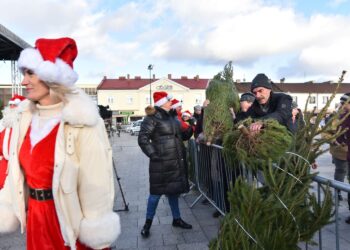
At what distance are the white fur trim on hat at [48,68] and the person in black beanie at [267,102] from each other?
7.35 feet

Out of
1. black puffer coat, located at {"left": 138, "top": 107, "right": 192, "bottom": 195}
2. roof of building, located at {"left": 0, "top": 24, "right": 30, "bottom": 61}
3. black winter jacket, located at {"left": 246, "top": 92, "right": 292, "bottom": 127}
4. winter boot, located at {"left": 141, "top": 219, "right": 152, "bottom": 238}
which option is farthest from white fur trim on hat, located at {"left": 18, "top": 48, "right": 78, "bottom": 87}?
roof of building, located at {"left": 0, "top": 24, "right": 30, "bottom": 61}

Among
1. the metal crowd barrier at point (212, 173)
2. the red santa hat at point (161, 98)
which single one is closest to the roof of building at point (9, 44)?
the metal crowd barrier at point (212, 173)

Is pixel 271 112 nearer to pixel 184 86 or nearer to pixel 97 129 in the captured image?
pixel 97 129

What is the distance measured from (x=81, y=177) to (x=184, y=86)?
71.2m

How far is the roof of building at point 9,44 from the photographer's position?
12.2 metres

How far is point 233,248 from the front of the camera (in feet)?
8.80

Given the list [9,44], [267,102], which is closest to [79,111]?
[267,102]

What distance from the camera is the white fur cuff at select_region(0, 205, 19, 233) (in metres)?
2.51

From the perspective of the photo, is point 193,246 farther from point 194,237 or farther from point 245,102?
point 245,102

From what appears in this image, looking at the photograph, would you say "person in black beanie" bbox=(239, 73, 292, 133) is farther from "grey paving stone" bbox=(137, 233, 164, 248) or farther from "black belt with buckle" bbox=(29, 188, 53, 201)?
"black belt with buckle" bbox=(29, 188, 53, 201)

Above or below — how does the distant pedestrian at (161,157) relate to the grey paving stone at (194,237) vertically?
above

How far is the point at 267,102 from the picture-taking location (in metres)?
4.16

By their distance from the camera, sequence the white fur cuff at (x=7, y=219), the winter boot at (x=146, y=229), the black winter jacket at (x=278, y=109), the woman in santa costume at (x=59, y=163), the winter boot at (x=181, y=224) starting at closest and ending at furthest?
the woman in santa costume at (x=59, y=163), the white fur cuff at (x=7, y=219), the black winter jacket at (x=278, y=109), the winter boot at (x=146, y=229), the winter boot at (x=181, y=224)

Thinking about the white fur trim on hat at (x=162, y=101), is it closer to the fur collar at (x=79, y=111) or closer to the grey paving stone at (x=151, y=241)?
the grey paving stone at (x=151, y=241)
